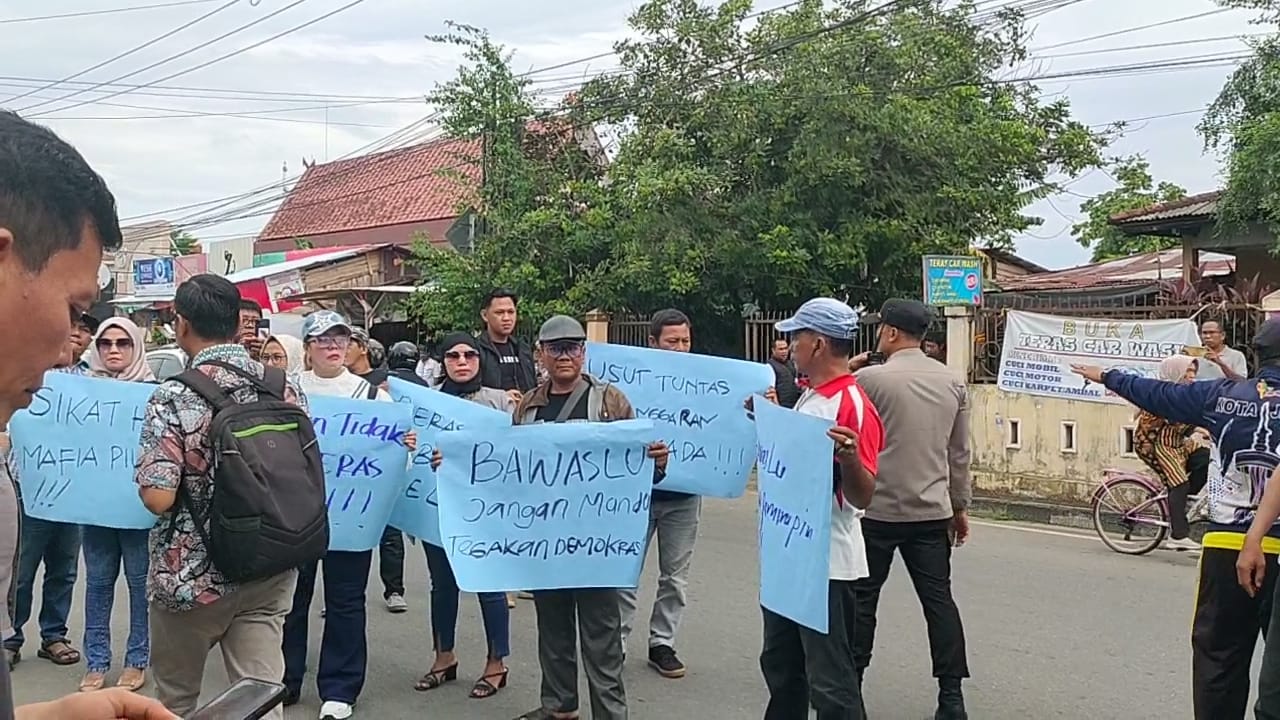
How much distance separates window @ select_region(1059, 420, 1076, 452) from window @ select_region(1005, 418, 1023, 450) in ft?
1.44

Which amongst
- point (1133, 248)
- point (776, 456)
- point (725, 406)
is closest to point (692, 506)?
point (725, 406)

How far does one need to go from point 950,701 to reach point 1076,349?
290 inches

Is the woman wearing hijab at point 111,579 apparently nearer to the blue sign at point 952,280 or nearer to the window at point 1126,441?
the blue sign at point 952,280

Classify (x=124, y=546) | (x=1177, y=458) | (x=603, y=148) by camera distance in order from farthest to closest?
(x=603, y=148) < (x=1177, y=458) < (x=124, y=546)

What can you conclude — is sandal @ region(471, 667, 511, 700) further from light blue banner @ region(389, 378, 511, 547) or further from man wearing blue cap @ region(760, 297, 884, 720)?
man wearing blue cap @ region(760, 297, 884, 720)

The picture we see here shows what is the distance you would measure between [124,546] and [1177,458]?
7610 millimetres

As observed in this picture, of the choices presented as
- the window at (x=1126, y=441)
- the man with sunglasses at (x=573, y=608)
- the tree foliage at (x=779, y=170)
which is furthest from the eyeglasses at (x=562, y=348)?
the tree foliage at (x=779, y=170)

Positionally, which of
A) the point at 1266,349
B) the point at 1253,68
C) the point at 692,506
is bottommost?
the point at 692,506

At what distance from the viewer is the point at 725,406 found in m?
6.18

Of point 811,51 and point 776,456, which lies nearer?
point 776,456

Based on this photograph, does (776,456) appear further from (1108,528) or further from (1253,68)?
(1253,68)

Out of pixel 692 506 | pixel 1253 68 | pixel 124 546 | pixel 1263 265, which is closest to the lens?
pixel 124 546

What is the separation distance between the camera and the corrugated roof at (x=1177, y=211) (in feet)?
48.4

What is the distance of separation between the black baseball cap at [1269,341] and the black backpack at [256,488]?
3326 mm
